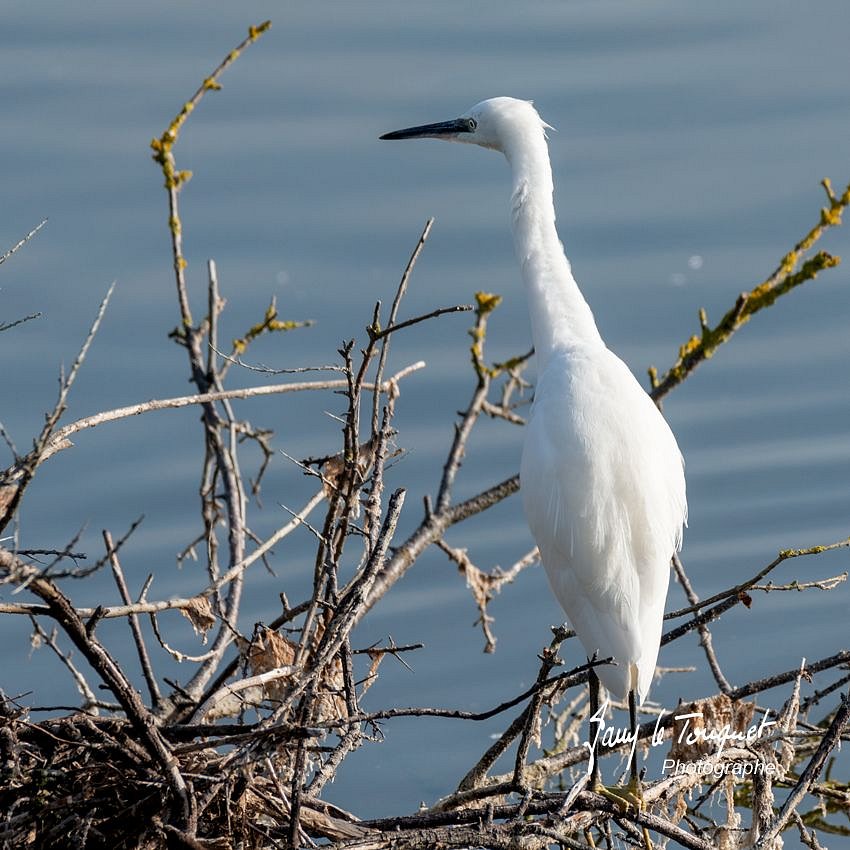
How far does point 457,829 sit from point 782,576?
2.86 meters

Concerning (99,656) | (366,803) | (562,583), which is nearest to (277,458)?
(366,803)

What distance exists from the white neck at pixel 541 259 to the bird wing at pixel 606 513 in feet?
1.13

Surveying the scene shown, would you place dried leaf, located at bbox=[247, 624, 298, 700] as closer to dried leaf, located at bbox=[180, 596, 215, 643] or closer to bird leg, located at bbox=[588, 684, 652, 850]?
dried leaf, located at bbox=[180, 596, 215, 643]

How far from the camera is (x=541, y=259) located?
3756mm

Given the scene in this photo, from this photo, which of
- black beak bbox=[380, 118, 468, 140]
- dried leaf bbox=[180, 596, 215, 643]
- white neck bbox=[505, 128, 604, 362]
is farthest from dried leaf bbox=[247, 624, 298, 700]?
black beak bbox=[380, 118, 468, 140]

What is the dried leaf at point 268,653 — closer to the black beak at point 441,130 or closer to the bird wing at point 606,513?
the bird wing at point 606,513

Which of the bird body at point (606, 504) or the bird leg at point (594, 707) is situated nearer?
the bird leg at point (594, 707)

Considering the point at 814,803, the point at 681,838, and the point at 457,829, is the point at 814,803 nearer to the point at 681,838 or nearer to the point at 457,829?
the point at 681,838

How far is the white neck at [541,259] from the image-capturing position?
145 inches

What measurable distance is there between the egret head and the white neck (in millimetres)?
24

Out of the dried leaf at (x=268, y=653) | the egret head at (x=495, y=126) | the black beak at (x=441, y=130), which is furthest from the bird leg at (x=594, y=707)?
the black beak at (x=441, y=130)

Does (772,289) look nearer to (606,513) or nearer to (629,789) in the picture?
(606,513)

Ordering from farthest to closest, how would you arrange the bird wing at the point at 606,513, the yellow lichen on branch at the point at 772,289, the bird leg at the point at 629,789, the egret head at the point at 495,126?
the egret head at the point at 495,126 → the yellow lichen on branch at the point at 772,289 → the bird wing at the point at 606,513 → the bird leg at the point at 629,789

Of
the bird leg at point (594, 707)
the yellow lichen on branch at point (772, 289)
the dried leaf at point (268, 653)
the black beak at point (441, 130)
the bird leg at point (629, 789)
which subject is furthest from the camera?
the black beak at point (441, 130)
